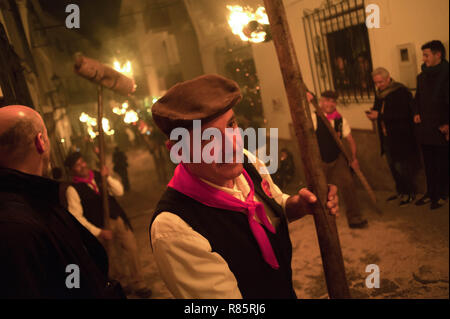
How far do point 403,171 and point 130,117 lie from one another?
79.4 inches

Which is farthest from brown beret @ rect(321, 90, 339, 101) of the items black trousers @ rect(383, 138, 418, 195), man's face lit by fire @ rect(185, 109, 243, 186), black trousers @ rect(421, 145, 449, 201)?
man's face lit by fire @ rect(185, 109, 243, 186)

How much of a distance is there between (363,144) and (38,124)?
278 centimetres

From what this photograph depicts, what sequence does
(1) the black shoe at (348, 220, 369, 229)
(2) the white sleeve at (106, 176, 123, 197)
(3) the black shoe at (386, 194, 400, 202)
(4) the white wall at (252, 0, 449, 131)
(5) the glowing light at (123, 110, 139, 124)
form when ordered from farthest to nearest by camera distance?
(1) the black shoe at (348, 220, 369, 229) < (2) the white sleeve at (106, 176, 123, 197) < (3) the black shoe at (386, 194, 400, 202) < (5) the glowing light at (123, 110, 139, 124) < (4) the white wall at (252, 0, 449, 131)

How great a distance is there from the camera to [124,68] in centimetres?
208

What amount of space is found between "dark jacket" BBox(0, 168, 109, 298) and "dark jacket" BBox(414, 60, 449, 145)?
222 cm

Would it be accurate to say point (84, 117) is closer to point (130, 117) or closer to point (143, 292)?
point (130, 117)

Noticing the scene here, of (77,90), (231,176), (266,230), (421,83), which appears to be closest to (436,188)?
(421,83)

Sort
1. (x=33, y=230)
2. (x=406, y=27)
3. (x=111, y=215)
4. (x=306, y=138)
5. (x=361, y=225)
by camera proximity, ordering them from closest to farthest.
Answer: (x=33, y=230), (x=306, y=138), (x=406, y=27), (x=111, y=215), (x=361, y=225)

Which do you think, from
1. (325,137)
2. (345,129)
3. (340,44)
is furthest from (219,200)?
(325,137)

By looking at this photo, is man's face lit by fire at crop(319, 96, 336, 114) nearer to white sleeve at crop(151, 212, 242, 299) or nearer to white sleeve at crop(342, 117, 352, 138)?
white sleeve at crop(342, 117, 352, 138)

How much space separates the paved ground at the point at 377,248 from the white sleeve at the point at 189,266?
1521 mm

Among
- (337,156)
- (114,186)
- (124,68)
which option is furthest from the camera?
(114,186)

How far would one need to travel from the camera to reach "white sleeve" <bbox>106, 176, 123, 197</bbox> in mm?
3493

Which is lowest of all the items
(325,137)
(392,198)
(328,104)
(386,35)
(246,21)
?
(392,198)
